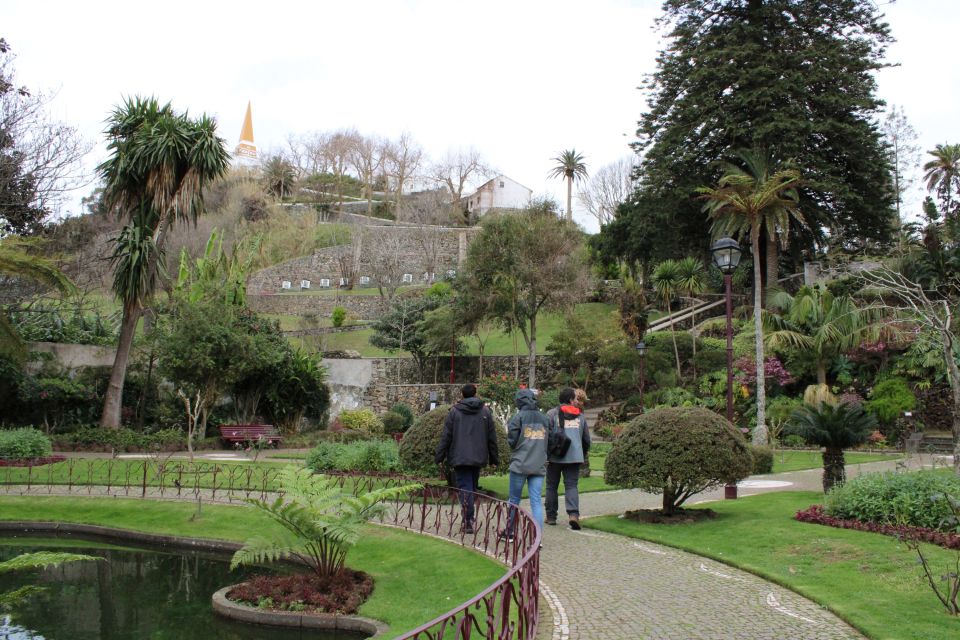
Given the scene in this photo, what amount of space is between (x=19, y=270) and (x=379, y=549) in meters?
13.6

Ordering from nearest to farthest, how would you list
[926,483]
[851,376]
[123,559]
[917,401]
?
[926,483]
[123,559]
[917,401]
[851,376]

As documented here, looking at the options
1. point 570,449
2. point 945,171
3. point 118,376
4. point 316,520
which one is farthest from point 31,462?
point 945,171

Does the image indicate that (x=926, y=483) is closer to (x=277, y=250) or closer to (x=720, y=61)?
(x=720, y=61)

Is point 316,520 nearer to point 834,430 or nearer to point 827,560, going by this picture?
point 827,560

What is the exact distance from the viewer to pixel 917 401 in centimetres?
2356

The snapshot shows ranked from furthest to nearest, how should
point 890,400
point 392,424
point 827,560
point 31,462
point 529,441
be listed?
point 392,424 < point 890,400 < point 31,462 < point 529,441 < point 827,560

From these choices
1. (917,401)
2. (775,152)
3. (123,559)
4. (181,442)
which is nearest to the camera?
(123,559)

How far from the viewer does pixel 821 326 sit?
2639 centimetres

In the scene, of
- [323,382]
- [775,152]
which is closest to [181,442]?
→ [323,382]

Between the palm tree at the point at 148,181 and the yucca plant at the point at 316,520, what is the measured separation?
53.3ft

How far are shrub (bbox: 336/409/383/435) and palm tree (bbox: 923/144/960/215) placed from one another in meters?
30.0

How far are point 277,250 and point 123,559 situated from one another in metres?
50.3

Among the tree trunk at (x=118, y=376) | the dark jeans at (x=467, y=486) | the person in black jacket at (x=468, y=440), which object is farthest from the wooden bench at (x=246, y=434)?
the person in black jacket at (x=468, y=440)

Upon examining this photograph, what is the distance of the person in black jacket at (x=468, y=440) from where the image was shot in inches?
364
